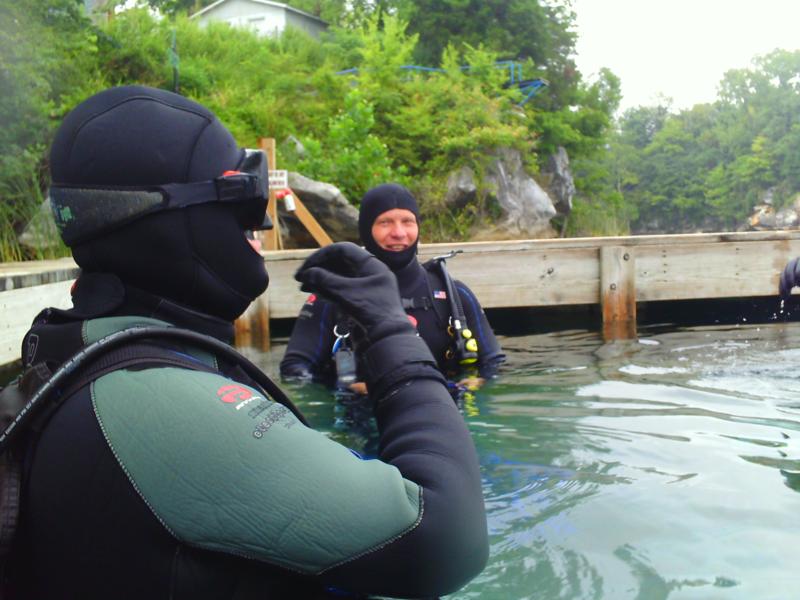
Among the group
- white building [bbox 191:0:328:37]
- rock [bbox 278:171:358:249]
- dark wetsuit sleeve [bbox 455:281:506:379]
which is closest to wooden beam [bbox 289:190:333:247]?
rock [bbox 278:171:358:249]

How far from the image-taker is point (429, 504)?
1.25m

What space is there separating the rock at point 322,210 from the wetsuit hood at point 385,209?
7268mm

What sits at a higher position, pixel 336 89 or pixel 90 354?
pixel 336 89

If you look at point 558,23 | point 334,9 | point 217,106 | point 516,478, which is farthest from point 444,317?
point 334,9

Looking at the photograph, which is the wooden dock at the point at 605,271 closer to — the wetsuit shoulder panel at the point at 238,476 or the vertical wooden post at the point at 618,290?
the vertical wooden post at the point at 618,290

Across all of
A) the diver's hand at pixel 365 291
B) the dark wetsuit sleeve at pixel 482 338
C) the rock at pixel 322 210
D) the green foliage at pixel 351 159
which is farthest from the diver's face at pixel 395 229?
the green foliage at pixel 351 159

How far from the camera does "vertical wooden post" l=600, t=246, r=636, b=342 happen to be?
8180 millimetres

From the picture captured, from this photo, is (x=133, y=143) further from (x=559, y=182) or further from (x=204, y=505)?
(x=559, y=182)

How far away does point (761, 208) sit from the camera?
2886 inches

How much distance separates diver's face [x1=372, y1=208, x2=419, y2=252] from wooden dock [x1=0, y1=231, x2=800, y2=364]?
10.5 ft

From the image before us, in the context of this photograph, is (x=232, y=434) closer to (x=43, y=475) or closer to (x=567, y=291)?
(x=43, y=475)

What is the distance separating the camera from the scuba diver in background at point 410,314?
4.65m

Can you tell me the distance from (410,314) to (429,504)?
3.56 m

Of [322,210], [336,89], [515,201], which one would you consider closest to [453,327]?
[322,210]
